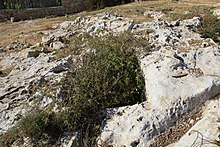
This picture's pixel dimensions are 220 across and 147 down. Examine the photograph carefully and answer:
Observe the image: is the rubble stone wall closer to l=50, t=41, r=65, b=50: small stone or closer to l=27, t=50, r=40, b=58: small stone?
l=50, t=41, r=65, b=50: small stone

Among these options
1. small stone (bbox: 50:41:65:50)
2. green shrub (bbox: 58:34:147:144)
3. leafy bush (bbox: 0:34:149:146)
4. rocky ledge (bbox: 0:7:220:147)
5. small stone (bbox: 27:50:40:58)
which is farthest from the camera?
small stone (bbox: 50:41:65:50)

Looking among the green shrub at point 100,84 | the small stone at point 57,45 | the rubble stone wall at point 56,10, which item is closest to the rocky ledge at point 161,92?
the green shrub at point 100,84

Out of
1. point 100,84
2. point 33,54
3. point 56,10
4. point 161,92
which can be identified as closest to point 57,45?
point 33,54

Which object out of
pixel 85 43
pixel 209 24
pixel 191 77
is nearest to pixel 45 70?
pixel 85 43

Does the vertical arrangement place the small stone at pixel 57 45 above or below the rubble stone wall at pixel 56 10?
below

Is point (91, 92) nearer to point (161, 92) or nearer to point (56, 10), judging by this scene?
point (161, 92)

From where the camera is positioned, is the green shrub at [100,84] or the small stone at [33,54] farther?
the small stone at [33,54]

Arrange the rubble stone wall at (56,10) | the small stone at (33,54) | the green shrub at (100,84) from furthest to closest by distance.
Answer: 1. the rubble stone wall at (56,10)
2. the small stone at (33,54)
3. the green shrub at (100,84)

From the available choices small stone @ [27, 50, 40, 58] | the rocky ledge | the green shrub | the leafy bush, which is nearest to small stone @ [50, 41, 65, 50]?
small stone @ [27, 50, 40, 58]

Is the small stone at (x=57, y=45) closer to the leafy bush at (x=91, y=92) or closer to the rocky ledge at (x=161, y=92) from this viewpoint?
the rocky ledge at (x=161, y=92)

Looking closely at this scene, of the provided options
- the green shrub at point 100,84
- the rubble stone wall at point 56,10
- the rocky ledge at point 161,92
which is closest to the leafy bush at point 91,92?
the green shrub at point 100,84

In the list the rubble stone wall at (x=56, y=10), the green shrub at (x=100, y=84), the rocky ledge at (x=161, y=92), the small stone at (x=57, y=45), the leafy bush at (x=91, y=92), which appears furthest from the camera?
the rubble stone wall at (x=56, y=10)

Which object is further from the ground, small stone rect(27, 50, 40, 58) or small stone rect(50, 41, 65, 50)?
small stone rect(50, 41, 65, 50)

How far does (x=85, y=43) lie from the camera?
671 centimetres
